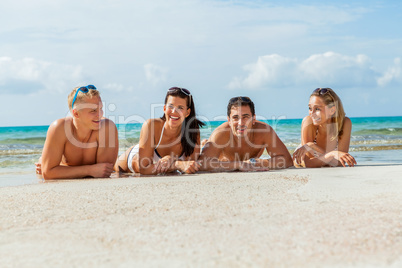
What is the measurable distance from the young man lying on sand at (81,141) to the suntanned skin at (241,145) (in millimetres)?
1339

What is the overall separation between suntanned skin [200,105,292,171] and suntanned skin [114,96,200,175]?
265 mm

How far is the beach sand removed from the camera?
2.10 meters

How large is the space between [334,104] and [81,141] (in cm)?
373

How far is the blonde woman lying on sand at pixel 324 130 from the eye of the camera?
20.9 ft

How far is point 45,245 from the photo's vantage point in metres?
2.35

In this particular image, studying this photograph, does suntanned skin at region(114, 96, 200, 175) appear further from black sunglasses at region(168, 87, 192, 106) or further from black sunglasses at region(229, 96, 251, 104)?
black sunglasses at region(229, 96, 251, 104)

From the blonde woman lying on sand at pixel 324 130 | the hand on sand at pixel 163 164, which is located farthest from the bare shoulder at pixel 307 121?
the hand on sand at pixel 163 164

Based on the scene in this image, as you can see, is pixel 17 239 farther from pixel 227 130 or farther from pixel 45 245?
pixel 227 130

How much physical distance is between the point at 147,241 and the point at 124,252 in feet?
0.61

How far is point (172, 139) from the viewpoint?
594 centimetres

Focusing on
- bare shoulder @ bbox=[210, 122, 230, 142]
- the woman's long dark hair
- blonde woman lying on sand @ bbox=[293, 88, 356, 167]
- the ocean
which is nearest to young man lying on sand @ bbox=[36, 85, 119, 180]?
the ocean

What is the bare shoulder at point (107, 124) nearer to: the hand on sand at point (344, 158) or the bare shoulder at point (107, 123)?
the bare shoulder at point (107, 123)

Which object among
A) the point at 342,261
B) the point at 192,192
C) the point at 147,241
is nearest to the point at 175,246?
the point at 147,241

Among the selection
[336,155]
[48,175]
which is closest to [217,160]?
[336,155]
